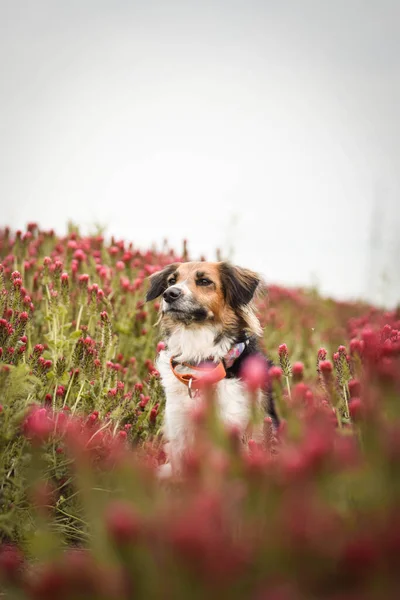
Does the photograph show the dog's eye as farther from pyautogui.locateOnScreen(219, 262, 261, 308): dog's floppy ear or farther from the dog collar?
the dog collar

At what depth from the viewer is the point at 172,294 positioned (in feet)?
12.7

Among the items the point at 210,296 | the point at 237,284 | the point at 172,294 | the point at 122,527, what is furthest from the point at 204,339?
the point at 122,527

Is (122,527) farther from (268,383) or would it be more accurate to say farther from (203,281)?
(203,281)

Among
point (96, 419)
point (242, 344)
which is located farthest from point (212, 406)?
point (242, 344)

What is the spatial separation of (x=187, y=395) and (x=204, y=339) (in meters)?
0.54

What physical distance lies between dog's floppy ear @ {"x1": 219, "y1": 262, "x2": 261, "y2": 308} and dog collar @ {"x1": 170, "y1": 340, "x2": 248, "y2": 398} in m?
0.38

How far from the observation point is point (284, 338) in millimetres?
7129

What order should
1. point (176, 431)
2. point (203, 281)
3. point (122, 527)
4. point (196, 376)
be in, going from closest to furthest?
point (122, 527), point (176, 431), point (196, 376), point (203, 281)

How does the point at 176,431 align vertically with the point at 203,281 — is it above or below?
below

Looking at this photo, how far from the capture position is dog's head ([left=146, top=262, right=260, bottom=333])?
12.9 ft

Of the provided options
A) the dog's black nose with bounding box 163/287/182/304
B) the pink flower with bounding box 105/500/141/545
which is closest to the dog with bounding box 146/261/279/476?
the dog's black nose with bounding box 163/287/182/304

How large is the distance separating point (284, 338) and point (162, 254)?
2.32 m

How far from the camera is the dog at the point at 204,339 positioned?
3498 mm

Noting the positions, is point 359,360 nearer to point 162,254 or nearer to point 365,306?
point 162,254
